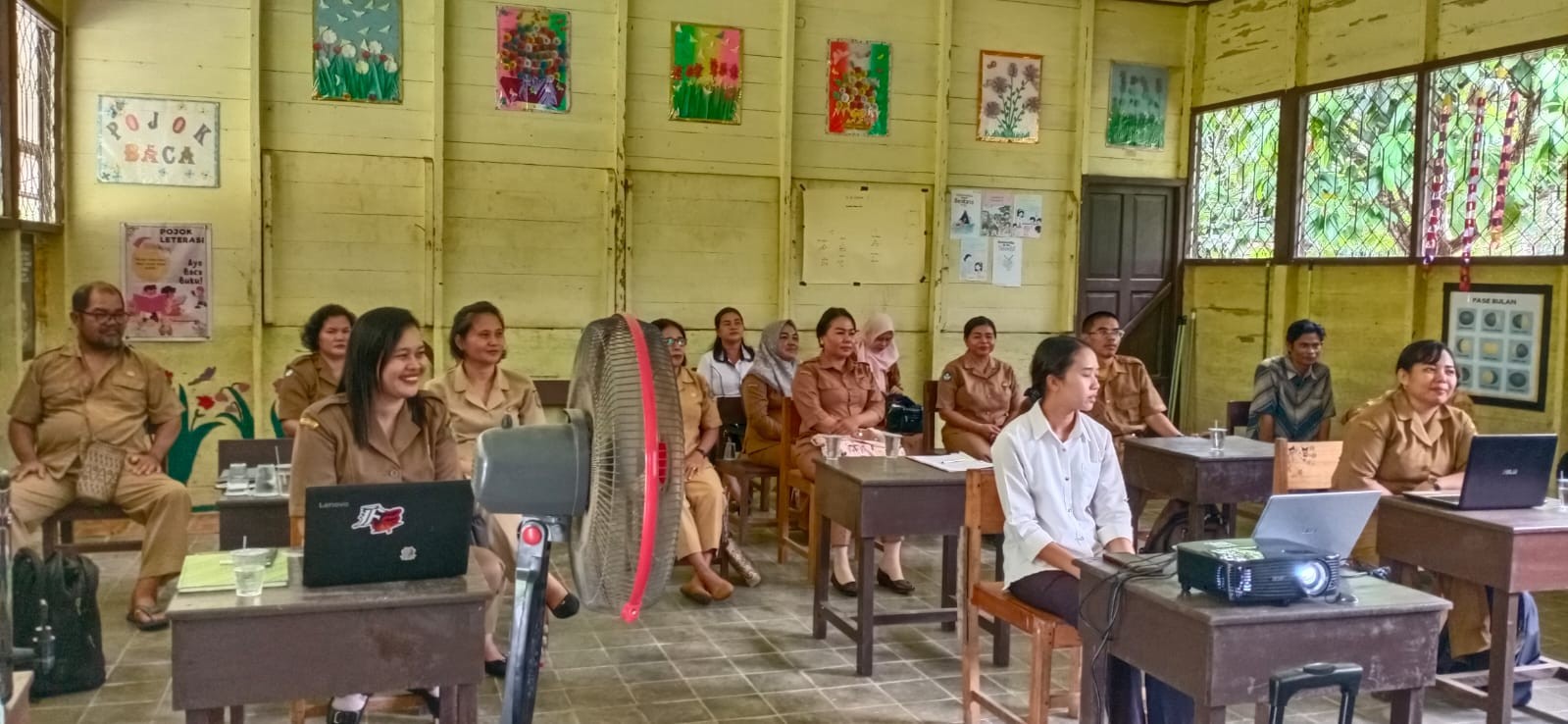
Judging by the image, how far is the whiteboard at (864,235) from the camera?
7457 mm

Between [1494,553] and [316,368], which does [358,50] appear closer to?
[316,368]

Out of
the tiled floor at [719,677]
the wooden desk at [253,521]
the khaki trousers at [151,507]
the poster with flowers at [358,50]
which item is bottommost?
the tiled floor at [719,677]

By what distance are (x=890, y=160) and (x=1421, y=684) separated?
17.6ft

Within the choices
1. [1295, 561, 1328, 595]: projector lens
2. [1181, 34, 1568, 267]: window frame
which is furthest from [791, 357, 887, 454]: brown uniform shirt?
[1295, 561, 1328, 595]: projector lens

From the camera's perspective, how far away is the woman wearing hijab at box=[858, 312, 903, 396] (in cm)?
Answer: 707

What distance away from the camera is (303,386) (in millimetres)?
4750

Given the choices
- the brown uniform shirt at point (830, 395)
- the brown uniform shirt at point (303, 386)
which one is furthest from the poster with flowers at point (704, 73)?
the brown uniform shirt at point (303, 386)

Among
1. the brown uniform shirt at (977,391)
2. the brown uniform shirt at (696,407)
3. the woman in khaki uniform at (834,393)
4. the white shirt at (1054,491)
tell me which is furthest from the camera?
the brown uniform shirt at (977,391)

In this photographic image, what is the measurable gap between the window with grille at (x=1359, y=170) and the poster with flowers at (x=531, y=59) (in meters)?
4.45

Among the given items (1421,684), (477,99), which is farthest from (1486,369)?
(477,99)

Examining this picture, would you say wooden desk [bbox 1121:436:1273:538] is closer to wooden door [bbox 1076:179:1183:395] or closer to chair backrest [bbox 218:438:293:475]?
wooden door [bbox 1076:179:1183:395]

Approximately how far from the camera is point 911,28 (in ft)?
24.7

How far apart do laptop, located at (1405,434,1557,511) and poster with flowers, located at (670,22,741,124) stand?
186 inches

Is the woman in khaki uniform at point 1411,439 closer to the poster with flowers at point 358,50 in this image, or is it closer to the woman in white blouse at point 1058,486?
the woman in white blouse at point 1058,486
